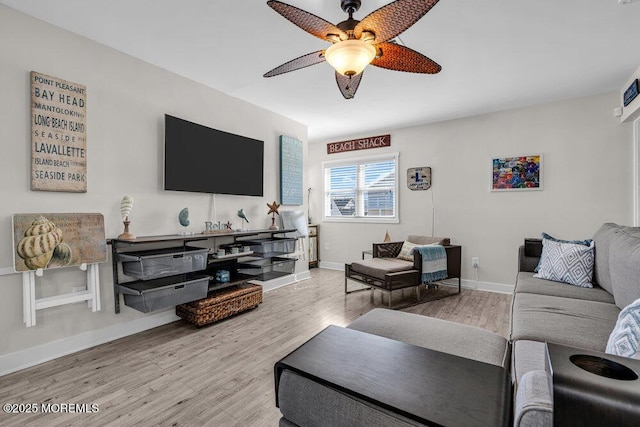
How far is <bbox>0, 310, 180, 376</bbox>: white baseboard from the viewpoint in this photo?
6.70 feet

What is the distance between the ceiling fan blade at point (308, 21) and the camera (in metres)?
1.42

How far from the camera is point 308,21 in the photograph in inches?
59.7

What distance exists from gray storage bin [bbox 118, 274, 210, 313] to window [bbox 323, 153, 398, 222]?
121 inches

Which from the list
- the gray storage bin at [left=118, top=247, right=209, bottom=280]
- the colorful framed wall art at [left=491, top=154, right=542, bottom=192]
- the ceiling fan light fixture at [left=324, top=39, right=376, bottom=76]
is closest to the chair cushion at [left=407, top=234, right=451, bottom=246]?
the colorful framed wall art at [left=491, top=154, right=542, bottom=192]

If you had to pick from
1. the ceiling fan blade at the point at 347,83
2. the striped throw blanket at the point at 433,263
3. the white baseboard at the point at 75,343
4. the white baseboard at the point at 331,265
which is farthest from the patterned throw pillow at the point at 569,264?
the white baseboard at the point at 75,343

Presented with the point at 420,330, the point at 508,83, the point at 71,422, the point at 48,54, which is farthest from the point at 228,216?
the point at 508,83

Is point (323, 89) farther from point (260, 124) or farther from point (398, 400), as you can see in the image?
point (398, 400)

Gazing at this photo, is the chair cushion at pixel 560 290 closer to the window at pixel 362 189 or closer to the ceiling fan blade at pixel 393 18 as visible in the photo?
the ceiling fan blade at pixel 393 18

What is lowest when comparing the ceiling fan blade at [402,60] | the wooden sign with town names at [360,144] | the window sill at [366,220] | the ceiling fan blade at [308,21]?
the window sill at [366,220]

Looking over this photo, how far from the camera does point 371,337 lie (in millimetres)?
1267

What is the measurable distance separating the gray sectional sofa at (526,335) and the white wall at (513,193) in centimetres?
129

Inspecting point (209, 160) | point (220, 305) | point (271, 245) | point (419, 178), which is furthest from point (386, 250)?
point (209, 160)

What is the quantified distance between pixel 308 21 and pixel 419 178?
344 cm

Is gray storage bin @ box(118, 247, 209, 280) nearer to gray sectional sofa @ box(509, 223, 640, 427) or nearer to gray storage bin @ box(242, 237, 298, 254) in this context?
gray storage bin @ box(242, 237, 298, 254)
